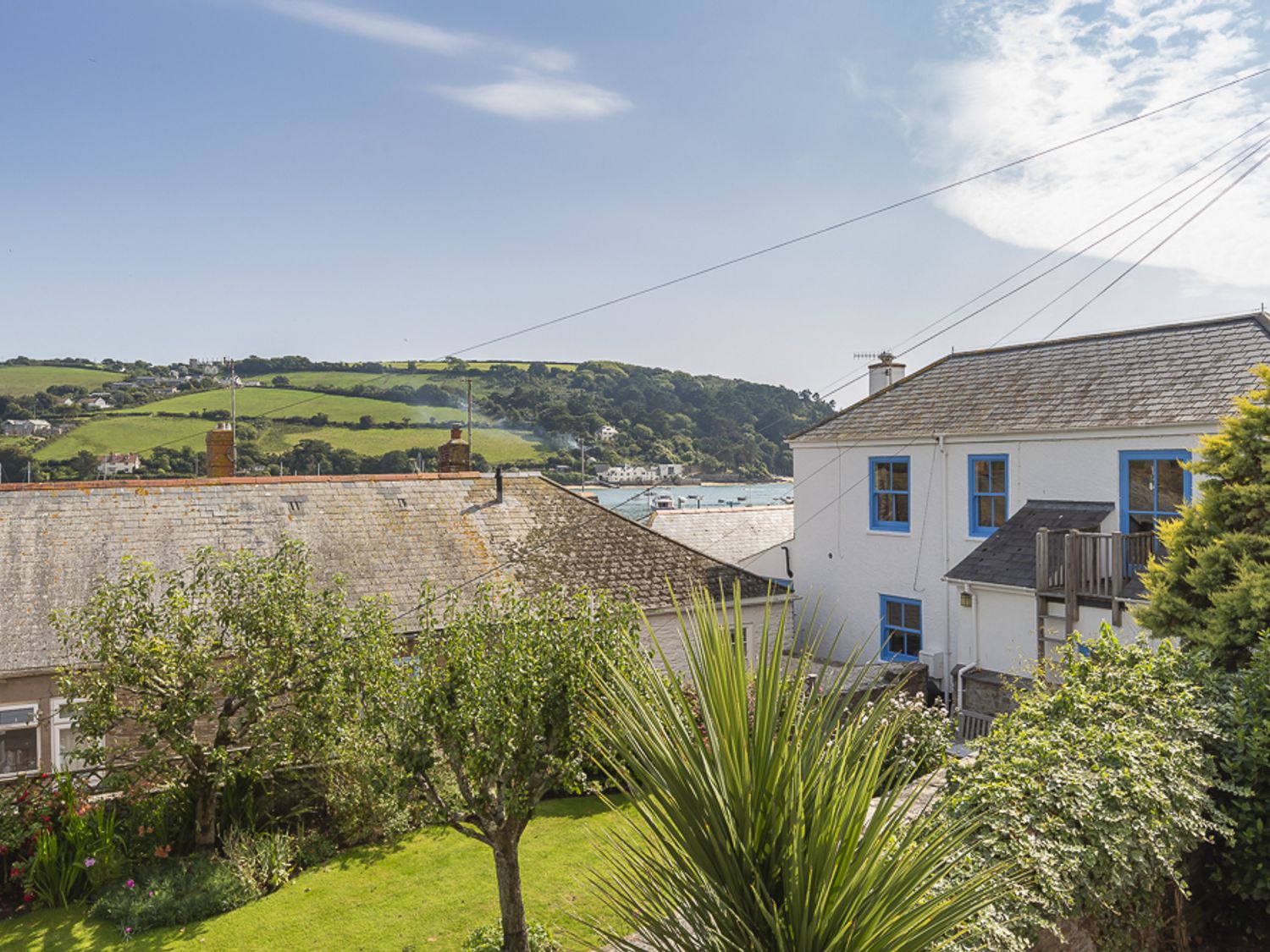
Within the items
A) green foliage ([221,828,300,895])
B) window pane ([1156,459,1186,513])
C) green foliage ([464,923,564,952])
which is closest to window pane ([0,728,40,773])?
green foliage ([221,828,300,895])

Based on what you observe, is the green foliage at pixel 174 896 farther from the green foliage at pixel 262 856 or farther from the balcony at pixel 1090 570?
the balcony at pixel 1090 570

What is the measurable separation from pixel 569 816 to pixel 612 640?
6.41m

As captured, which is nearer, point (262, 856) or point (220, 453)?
point (262, 856)

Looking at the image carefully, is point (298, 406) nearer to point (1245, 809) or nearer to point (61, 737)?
point (61, 737)

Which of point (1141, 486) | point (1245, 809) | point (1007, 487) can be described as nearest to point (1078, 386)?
point (1007, 487)

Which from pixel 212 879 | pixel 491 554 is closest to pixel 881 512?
pixel 491 554

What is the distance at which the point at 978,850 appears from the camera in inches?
174

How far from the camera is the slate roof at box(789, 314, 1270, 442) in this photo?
15.5m

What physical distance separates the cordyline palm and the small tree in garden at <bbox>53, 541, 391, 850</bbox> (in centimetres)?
633

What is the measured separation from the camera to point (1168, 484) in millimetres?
15219

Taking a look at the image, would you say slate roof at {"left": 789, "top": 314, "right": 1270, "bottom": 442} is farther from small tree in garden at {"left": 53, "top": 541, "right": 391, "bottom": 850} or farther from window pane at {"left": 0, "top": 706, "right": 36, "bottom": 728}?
window pane at {"left": 0, "top": 706, "right": 36, "bottom": 728}

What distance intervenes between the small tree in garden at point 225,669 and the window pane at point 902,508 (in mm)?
13867

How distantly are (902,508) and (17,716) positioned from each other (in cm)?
1774

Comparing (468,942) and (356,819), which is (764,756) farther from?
(356,819)
